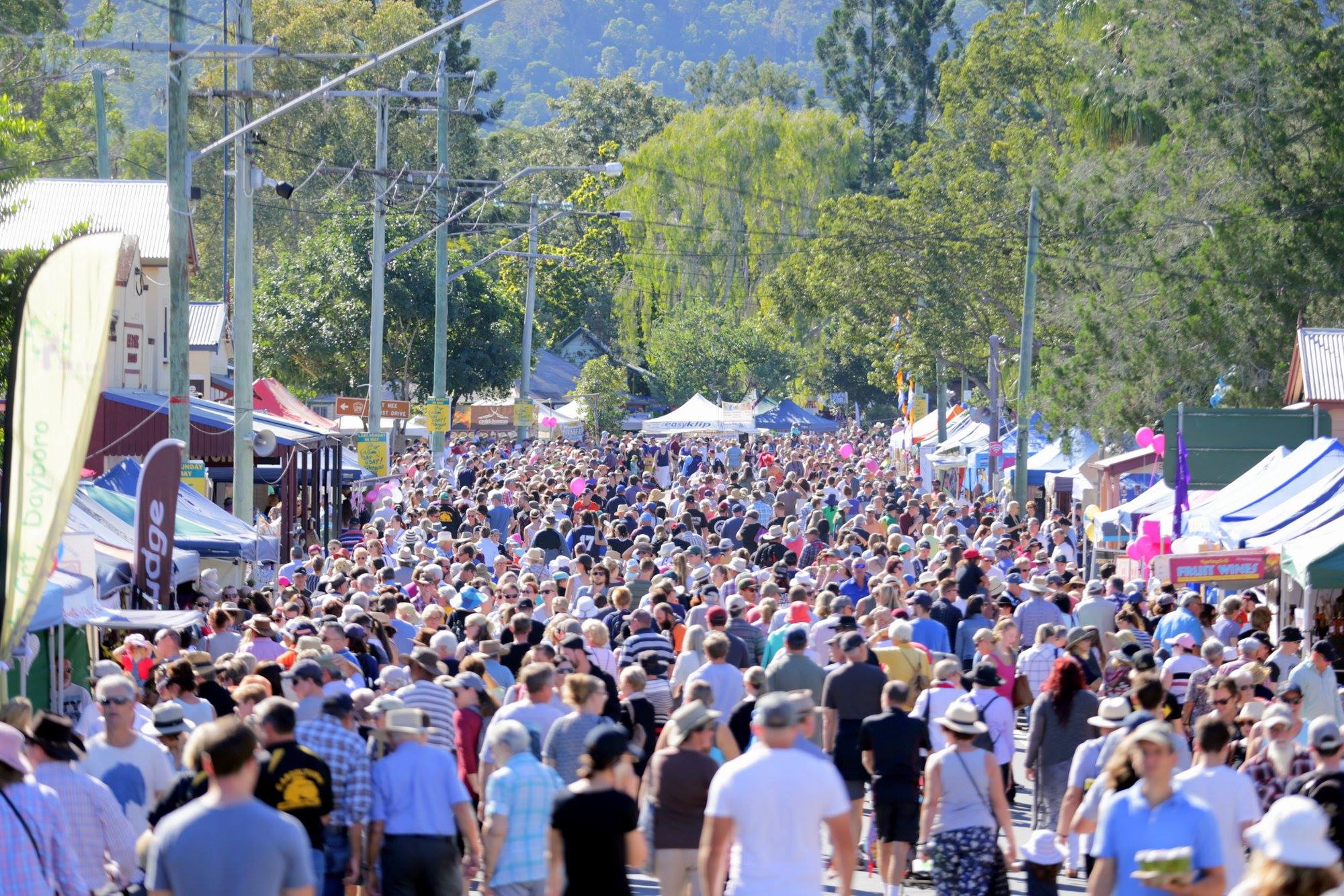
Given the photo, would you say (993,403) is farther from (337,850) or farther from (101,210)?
(337,850)

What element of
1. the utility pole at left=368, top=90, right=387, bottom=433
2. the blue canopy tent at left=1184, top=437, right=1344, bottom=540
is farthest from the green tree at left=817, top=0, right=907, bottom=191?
the blue canopy tent at left=1184, top=437, right=1344, bottom=540

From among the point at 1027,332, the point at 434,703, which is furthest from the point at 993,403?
the point at 434,703

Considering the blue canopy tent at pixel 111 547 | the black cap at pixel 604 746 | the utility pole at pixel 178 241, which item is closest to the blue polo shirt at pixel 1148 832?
the black cap at pixel 604 746

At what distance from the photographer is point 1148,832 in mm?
6695

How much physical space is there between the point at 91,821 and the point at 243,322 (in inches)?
474

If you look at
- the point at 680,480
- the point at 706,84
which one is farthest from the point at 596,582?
the point at 706,84

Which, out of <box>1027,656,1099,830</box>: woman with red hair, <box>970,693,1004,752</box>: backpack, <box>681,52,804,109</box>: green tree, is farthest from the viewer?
<box>681,52,804,109</box>: green tree

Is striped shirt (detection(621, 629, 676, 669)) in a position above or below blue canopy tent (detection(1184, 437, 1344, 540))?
below

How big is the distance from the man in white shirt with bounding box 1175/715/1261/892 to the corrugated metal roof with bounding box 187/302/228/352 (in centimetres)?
3285

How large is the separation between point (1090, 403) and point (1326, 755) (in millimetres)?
22258

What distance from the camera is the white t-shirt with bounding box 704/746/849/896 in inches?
271

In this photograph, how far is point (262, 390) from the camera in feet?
107

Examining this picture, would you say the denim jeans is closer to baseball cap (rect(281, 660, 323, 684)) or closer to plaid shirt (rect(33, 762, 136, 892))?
plaid shirt (rect(33, 762, 136, 892))

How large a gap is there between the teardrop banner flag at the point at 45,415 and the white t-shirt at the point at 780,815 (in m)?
4.07
